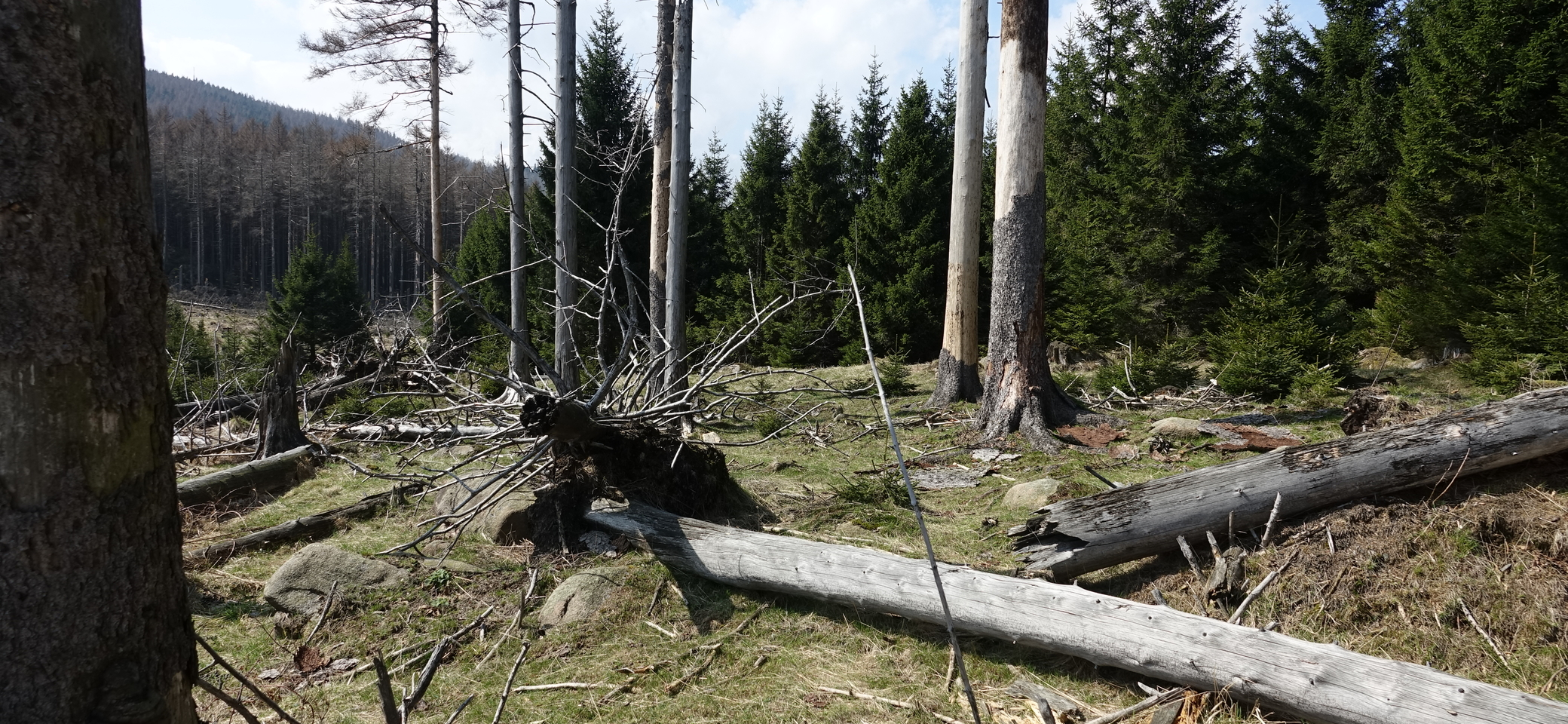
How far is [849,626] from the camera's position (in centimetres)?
410

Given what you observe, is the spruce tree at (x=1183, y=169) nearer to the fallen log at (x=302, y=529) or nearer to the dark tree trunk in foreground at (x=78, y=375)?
the fallen log at (x=302, y=529)

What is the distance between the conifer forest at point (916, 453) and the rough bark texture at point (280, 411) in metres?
0.06

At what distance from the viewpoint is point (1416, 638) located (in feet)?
11.6

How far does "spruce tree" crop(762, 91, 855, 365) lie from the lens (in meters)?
19.7

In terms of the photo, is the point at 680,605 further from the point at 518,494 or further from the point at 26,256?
the point at 26,256

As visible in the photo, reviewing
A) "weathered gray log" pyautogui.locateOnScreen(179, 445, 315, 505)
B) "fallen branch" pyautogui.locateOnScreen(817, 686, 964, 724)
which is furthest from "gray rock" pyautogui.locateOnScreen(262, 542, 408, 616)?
"fallen branch" pyautogui.locateOnScreen(817, 686, 964, 724)

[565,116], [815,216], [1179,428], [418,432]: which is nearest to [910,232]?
[815,216]

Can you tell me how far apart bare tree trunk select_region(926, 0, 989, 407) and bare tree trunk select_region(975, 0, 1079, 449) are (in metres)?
2.21

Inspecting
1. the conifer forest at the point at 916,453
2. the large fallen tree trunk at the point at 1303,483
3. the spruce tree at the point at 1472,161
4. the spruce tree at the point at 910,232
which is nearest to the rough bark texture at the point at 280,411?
the conifer forest at the point at 916,453

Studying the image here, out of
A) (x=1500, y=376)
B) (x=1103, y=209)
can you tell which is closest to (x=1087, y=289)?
(x=1103, y=209)

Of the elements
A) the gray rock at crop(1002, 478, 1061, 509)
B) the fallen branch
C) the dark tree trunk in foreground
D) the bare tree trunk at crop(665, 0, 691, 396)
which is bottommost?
the fallen branch

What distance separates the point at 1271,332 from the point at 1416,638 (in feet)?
22.2

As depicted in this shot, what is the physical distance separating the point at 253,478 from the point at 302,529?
5.58 feet

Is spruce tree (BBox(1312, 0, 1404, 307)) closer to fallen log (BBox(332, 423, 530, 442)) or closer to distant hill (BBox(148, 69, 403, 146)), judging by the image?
fallen log (BBox(332, 423, 530, 442))
